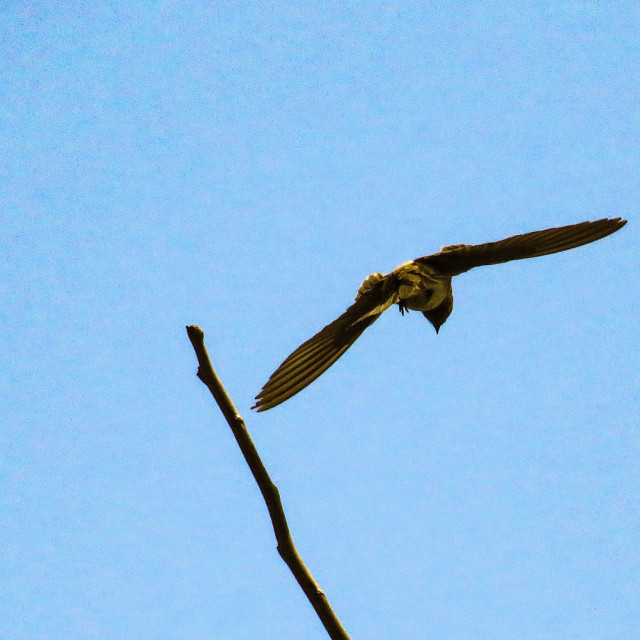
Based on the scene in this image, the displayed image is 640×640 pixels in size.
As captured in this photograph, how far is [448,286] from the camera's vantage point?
256cm

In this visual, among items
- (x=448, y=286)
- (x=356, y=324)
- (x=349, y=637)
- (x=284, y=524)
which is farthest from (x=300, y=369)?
(x=448, y=286)

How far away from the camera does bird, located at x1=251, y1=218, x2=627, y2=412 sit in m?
1.92

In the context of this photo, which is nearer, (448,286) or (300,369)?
(300,369)

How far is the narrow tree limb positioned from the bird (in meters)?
0.18

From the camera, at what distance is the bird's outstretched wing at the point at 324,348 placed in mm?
1881

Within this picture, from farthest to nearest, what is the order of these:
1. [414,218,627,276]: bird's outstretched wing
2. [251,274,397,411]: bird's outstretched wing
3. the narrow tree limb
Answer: [414,218,627,276]: bird's outstretched wing → [251,274,397,411]: bird's outstretched wing → the narrow tree limb

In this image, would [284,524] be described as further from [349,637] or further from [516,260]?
[516,260]

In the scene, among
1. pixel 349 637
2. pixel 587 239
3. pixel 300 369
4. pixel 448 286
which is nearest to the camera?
pixel 349 637

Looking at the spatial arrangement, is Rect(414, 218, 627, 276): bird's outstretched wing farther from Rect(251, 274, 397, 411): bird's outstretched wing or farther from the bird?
Rect(251, 274, 397, 411): bird's outstretched wing

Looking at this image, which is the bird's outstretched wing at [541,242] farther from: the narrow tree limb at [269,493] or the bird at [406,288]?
the narrow tree limb at [269,493]

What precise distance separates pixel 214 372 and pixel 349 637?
567mm

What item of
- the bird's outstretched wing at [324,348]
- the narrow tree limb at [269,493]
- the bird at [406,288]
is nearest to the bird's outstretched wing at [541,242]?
the bird at [406,288]

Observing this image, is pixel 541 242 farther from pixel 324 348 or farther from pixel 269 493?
pixel 269 493

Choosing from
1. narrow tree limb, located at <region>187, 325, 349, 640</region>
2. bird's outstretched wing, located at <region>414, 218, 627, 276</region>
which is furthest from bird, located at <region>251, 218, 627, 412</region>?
narrow tree limb, located at <region>187, 325, 349, 640</region>
